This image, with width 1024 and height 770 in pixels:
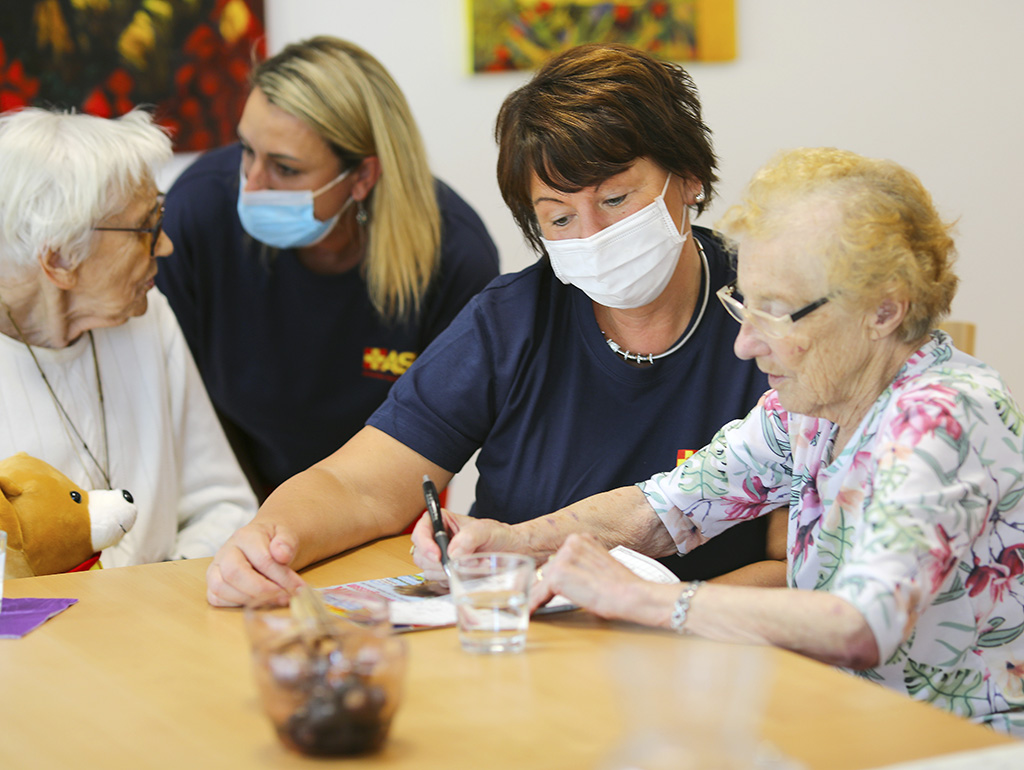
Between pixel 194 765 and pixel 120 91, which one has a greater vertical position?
pixel 120 91

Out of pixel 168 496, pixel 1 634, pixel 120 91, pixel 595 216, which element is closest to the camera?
pixel 1 634

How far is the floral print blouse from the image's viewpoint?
3.75ft

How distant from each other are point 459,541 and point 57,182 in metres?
1.22

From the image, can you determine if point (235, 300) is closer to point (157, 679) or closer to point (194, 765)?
point (157, 679)

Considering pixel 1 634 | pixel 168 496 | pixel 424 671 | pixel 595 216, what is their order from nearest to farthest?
pixel 424 671, pixel 1 634, pixel 595 216, pixel 168 496

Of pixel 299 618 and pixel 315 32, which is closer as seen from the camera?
pixel 299 618

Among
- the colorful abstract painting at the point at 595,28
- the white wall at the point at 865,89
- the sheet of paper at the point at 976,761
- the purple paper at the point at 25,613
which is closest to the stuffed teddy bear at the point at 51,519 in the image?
the purple paper at the point at 25,613

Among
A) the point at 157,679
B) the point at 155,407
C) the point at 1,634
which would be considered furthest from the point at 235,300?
the point at 157,679

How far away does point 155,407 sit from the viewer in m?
2.35

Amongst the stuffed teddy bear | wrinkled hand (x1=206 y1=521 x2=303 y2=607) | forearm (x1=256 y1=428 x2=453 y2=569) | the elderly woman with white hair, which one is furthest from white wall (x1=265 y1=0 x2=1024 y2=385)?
wrinkled hand (x1=206 y1=521 x2=303 y2=607)

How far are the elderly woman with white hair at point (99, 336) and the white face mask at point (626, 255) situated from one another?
0.97m

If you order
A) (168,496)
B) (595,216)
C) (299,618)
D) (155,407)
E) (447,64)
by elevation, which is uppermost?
(447,64)

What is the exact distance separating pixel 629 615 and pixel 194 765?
0.53 metres

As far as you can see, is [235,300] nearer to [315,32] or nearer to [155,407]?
[155,407]
